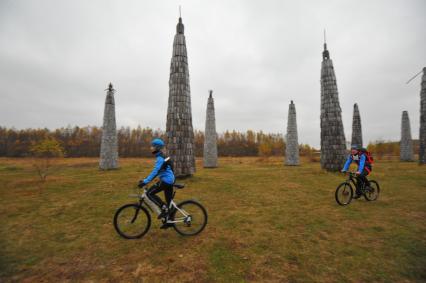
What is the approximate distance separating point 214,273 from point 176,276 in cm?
67

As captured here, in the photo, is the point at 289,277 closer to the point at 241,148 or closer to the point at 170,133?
the point at 170,133

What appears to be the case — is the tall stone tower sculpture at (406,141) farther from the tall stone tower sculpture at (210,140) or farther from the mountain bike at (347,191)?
the mountain bike at (347,191)

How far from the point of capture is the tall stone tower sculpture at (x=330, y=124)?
53.7 feet

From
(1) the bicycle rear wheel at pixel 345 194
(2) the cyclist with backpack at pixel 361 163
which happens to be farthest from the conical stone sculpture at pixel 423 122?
(1) the bicycle rear wheel at pixel 345 194

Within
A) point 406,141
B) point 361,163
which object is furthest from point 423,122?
point 361,163

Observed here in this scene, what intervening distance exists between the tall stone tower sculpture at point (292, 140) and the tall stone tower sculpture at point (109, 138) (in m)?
20.0

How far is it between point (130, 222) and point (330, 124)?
16.8 meters

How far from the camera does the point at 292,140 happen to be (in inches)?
1001

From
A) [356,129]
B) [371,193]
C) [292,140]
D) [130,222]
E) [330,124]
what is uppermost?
[356,129]

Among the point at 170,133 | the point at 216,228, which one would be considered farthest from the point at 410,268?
the point at 170,133

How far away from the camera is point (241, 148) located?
84.4 m

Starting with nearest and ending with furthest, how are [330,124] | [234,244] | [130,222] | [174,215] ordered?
[234,244]
[174,215]
[130,222]
[330,124]

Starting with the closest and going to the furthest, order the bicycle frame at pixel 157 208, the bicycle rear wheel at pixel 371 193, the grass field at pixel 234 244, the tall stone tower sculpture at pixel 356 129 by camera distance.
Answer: the grass field at pixel 234 244, the bicycle frame at pixel 157 208, the bicycle rear wheel at pixel 371 193, the tall stone tower sculpture at pixel 356 129

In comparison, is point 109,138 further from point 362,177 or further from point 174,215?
point 362,177
